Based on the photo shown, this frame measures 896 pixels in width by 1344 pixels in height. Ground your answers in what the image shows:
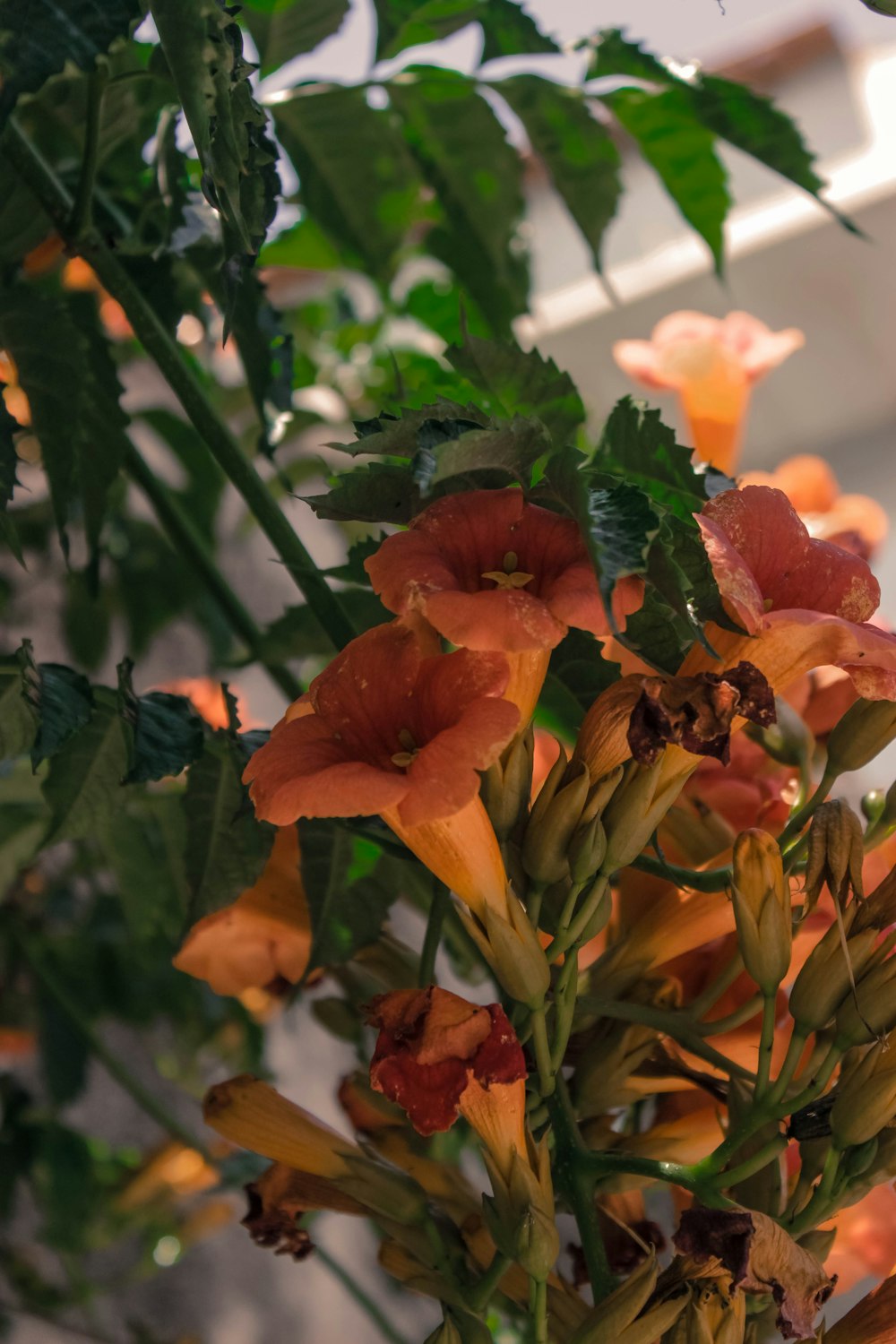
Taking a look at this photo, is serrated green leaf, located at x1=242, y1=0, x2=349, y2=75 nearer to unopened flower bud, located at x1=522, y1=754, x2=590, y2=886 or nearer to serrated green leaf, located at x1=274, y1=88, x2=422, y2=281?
serrated green leaf, located at x1=274, y1=88, x2=422, y2=281

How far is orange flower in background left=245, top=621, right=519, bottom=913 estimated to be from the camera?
271 mm

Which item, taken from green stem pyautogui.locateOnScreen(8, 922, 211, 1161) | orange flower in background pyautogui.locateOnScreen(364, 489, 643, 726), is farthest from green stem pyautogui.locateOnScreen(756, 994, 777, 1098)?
green stem pyautogui.locateOnScreen(8, 922, 211, 1161)

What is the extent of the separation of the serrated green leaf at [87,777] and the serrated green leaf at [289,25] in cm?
33

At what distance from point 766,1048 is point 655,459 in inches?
7.0

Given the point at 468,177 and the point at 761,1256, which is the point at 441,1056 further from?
the point at 468,177

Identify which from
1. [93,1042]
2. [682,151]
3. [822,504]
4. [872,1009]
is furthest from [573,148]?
[93,1042]

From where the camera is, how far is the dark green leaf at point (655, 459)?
0.37 metres

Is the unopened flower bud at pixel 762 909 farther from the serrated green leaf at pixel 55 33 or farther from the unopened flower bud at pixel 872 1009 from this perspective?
the serrated green leaf at pixel 55 33

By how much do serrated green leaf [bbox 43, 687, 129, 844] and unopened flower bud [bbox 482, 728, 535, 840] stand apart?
14cm

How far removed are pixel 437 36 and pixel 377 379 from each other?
33.0 inches

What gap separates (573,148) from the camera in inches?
23.0

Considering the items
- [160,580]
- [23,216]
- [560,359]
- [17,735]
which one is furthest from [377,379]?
[17,735]

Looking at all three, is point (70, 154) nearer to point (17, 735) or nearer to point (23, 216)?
point (23, 216)

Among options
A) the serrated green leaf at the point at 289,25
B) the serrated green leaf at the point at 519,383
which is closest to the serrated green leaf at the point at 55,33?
the serrated green leaf at the point at 519,383
